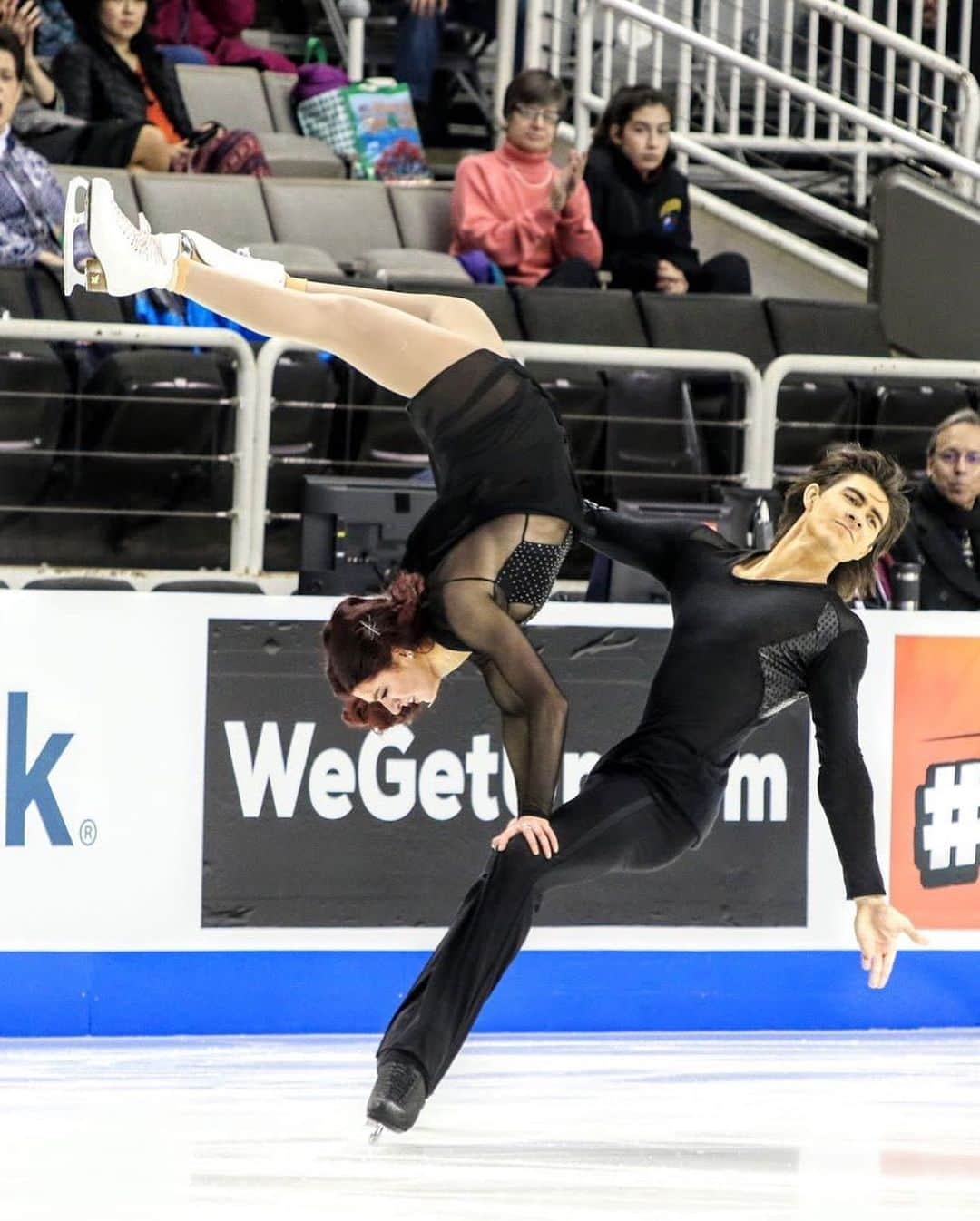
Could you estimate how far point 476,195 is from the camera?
7.22 meters

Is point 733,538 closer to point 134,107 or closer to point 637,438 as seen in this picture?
point 637,438

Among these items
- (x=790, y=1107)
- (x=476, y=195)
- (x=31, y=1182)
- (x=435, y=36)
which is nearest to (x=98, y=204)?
(x=31, y=1182)

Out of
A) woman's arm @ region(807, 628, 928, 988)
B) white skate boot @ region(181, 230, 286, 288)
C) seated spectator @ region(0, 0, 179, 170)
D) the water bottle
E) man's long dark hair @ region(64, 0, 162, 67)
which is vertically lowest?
woman's arm @ region(807, 628, 928, 988)

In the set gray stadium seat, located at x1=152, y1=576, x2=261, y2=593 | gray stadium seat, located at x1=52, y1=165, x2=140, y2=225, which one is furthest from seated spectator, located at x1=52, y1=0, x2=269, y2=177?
gray stadium seat, located at x1=152, y1=576, x2=261, y2=593

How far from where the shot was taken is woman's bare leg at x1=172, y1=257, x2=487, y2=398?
13.1 ft

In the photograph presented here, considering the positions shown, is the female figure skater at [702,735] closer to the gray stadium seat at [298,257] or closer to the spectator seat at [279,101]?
the gray stadium seat at [298,257]

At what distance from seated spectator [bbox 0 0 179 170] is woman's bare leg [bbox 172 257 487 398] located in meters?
3.14

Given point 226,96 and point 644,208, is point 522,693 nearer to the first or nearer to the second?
point 644,208

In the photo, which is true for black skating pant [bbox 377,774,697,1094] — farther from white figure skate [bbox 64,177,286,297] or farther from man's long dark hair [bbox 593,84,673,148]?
man's long dark hair [bbox 593,84,673,148]

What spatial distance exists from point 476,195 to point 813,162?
→ 218 centimetres

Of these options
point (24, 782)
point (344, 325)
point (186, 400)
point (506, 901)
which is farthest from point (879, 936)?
point (186, 400)

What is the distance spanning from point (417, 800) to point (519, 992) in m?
0.52

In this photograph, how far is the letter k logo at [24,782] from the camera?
16.1 feet

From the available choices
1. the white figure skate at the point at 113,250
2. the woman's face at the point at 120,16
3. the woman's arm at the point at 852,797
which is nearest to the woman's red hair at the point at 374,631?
the white figure skate at the point at 113,250
